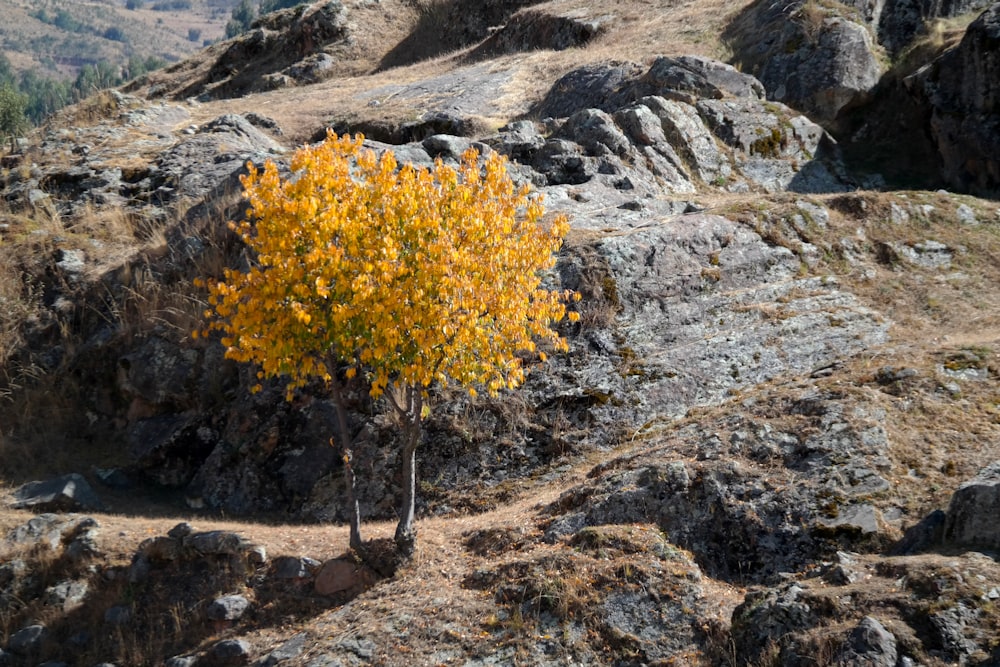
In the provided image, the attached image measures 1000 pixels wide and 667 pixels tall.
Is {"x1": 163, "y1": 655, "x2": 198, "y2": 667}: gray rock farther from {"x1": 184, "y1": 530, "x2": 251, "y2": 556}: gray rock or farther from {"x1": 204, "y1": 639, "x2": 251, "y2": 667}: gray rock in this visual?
{"x1": 184, "y1": 530, "x2": 251, "y2": 556}: gray rock

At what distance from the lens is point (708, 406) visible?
1032 centimetres

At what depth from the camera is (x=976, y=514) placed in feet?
21.7

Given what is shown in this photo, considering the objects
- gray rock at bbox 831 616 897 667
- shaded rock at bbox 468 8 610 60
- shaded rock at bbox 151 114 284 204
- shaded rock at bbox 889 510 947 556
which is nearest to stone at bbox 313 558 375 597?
gray rock at bbox 831 616 897 667

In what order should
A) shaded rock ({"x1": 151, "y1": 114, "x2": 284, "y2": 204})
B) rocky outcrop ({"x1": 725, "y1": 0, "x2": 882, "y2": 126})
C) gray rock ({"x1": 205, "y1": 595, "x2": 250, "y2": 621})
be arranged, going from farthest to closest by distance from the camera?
rocky outcrop ({"x1": 725, "y1": 0, "x2": 882, "y2": 126}) < shaded rock ({"x1": 151, "y1": 114, "x2": 284, "y2": 204}) < gray rock ({"x1": 205, "y1": 595, "x2": 250, "y2": 621})

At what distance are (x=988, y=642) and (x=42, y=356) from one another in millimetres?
12984

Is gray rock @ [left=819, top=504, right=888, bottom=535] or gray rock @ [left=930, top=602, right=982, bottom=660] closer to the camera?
gray rock @ [left=930, top=602, right=982, bottom=660]

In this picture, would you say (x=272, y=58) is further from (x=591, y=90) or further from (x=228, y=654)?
(x=228, y=654)

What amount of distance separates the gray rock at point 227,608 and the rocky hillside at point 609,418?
0.16 feet

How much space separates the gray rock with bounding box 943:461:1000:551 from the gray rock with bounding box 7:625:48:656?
8530 mm

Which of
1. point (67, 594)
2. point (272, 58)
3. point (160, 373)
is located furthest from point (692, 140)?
point (272, 58)

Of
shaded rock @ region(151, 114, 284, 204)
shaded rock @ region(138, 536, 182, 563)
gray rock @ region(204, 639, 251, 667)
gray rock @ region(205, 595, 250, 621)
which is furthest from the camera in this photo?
shaded rock @ region(151, 114, 284, 204)

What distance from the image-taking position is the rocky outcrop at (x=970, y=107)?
16.5m

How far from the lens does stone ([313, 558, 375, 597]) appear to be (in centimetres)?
820

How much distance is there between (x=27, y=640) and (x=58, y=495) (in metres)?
2.31
